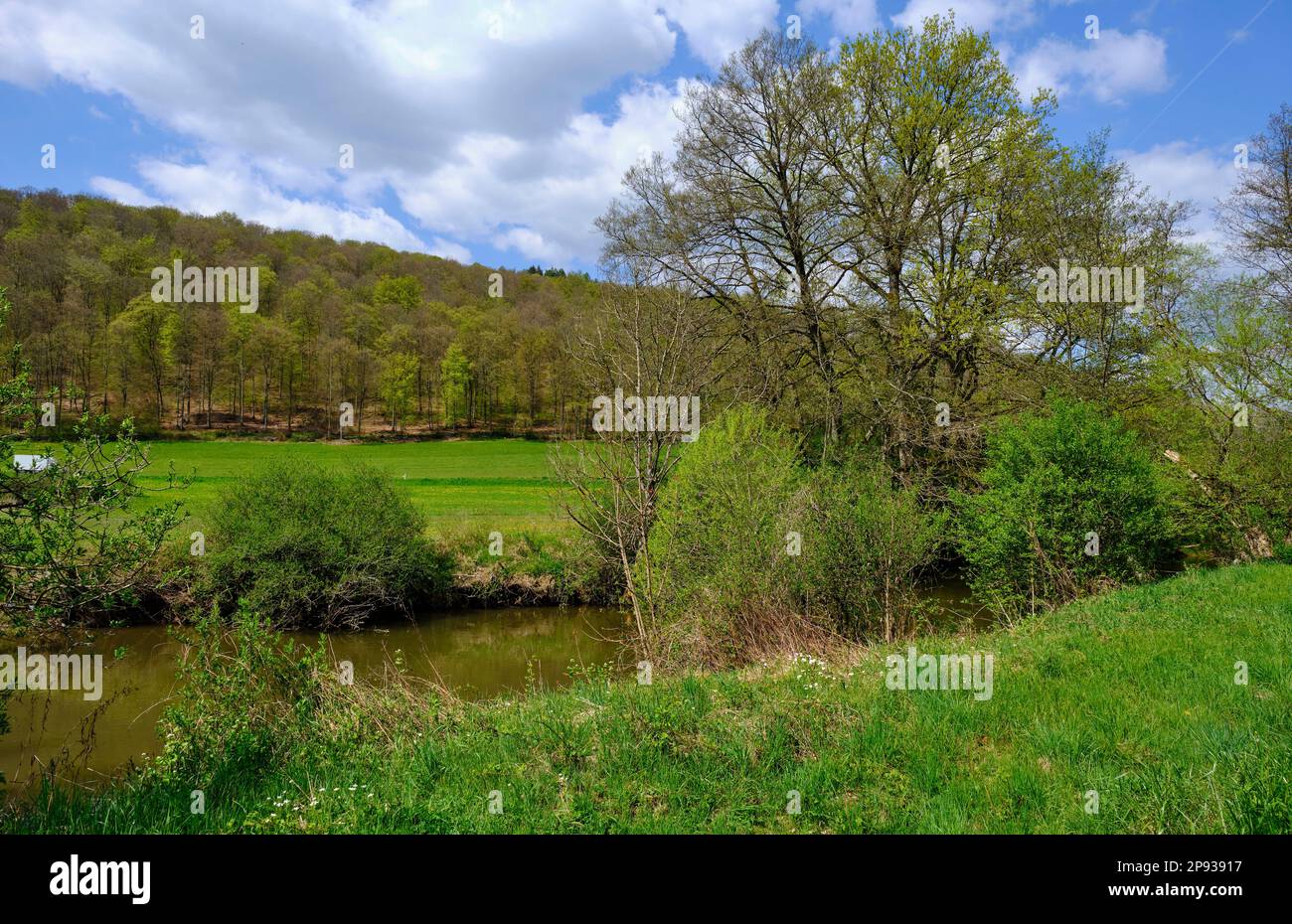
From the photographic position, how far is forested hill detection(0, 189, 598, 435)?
55.2 meters

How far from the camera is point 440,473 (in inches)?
1624

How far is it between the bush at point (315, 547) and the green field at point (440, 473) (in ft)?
4.34

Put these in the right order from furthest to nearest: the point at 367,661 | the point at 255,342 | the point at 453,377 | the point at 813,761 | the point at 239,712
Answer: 1. the point at 453,377
2. the point at 255,342
3. the point at 367,661
4. the point at 239,712
5. the point at 813,761

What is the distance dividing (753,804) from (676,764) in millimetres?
780

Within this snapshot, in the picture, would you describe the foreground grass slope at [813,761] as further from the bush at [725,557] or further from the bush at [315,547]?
the bush at [315,547]

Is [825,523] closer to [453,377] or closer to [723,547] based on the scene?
[723,547]

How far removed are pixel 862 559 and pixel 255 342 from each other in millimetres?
61342

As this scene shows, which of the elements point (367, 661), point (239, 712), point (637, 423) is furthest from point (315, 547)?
point (637, 423)

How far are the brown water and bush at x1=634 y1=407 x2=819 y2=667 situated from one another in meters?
1.35

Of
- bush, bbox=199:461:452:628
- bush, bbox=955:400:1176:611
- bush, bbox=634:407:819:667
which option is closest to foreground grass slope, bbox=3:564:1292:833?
bush, bbox=634:407:819:667

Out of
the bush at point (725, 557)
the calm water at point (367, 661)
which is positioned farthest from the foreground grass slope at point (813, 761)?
the calm water at point (367, 661)
